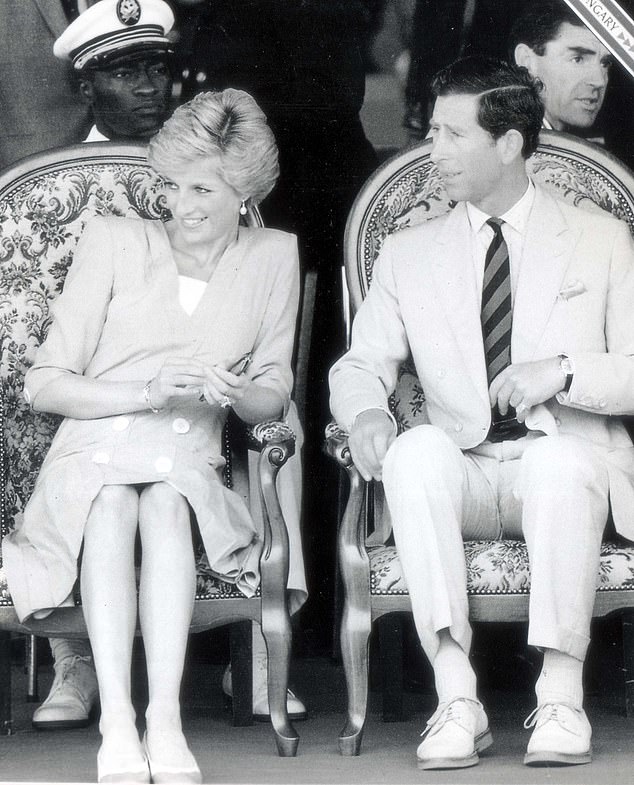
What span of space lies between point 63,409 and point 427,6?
1.65m

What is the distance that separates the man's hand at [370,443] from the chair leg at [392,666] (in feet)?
1.69

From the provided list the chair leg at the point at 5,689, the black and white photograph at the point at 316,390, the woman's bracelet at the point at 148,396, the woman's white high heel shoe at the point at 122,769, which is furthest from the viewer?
the chair leg at the point at 5,689

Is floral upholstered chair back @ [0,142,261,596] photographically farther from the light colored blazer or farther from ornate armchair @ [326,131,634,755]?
the light colored blazer

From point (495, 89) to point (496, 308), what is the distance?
525 mm

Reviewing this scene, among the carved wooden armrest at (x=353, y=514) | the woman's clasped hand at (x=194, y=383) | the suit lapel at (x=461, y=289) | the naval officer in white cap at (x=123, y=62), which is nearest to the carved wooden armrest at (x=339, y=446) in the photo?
the carved wooden armrest at (x=353, y=514)

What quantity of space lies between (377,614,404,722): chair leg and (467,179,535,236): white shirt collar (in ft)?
3.22

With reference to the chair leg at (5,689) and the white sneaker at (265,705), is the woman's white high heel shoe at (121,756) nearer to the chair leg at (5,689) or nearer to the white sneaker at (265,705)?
the chair leg at (5,689)

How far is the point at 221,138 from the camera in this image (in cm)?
373

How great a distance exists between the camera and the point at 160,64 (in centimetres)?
439

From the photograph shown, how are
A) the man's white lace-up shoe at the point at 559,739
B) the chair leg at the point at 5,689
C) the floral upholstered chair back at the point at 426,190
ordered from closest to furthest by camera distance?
the man's white lace-up shoe at the point at 559,739
the chair leg at the point at 5,689
the floral upholstered chair back at the point at 426,190

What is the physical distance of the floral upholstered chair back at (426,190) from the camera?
4012mm

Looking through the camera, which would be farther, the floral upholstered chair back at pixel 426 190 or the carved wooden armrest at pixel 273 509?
the floral upholstered chair back at pixel 426 190

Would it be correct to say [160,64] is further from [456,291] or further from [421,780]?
[421,780]

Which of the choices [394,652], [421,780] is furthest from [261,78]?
[421,780]
